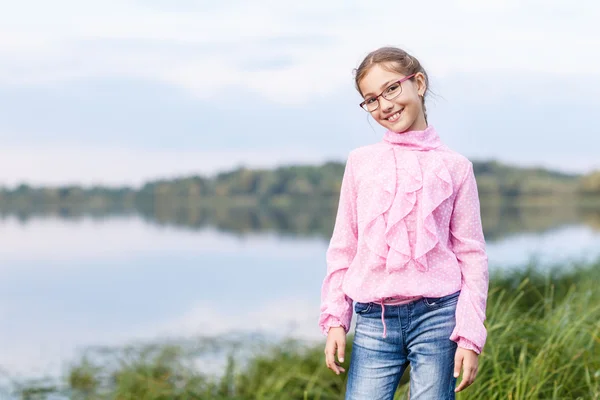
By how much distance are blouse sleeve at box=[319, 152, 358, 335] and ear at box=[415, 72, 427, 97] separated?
1.21ft

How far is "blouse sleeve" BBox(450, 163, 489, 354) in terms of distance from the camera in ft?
7.90

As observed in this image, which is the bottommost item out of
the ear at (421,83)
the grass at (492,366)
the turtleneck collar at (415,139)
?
the grass at (492,366)

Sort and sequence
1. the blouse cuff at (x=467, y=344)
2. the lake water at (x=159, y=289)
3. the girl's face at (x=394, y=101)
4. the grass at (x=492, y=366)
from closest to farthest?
1. the blouse cuff at (x=467, y=344)
2. the girl's face at (x=394, y=101)
3. the grass at (x=492, y=366)
4. the lake water at (x=159, y=289)

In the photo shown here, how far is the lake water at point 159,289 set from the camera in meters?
9.55

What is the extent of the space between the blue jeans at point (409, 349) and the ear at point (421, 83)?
749 millimetres

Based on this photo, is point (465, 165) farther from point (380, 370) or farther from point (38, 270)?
point (38, 270)

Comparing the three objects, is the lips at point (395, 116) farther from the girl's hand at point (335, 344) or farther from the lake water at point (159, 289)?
the lake water at point (159, 289)

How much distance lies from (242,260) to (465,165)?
19.6 m

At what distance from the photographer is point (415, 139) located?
102 inches

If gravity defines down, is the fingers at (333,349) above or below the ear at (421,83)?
below

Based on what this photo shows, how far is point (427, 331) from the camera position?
8.01 feet

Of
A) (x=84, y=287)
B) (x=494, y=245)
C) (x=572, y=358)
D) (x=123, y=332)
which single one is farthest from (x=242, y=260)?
(x=572, y=358)

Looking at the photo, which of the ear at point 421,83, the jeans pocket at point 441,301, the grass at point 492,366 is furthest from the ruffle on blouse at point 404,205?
the grass at point 492,366

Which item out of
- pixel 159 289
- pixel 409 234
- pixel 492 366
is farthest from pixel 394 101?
pixel 159 289
